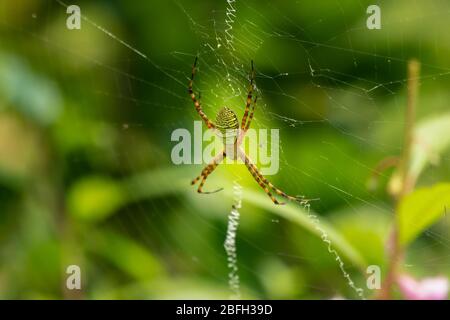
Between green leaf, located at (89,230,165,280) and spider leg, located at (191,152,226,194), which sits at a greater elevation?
spider leg, located at (191,152,226,194)

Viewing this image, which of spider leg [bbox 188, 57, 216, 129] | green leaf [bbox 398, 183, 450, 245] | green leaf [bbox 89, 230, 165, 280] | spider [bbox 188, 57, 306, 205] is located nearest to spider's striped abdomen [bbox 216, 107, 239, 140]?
spider [bbox 188, 57, 306, 205]

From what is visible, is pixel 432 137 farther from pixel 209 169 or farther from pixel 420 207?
pixel 209 169

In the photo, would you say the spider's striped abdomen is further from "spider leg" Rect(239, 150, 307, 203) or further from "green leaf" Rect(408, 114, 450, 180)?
"green leaf" Rect(408, 114, 450, 180)

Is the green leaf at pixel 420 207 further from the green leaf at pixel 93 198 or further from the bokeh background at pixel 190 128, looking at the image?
the green leaf at pixel 93 198

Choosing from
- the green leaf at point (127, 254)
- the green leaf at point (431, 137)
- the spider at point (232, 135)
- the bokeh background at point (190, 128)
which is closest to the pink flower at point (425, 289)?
the green leaf at point (431, 137)

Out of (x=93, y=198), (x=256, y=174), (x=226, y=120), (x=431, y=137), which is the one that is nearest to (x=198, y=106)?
(x=226, y=120)
